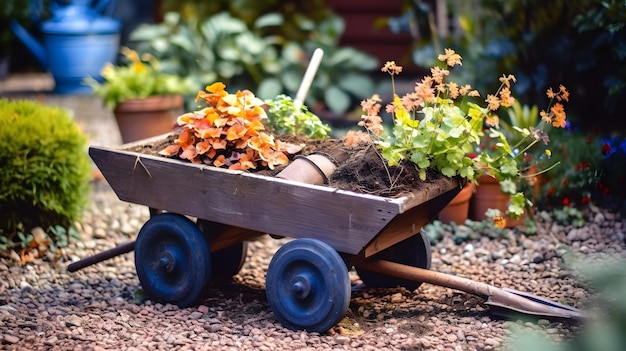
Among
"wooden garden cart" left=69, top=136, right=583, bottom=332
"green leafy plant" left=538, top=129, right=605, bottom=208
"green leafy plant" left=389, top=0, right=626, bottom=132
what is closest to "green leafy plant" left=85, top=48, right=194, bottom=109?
"green leafy plant" left=389, top=0, right=626, bottom=132

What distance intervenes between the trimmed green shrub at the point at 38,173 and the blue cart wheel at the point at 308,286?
1.61 meters

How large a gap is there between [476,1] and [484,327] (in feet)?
14.7

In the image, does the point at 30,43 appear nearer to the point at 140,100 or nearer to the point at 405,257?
the point at 140,100

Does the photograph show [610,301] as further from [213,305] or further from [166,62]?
[166,62]

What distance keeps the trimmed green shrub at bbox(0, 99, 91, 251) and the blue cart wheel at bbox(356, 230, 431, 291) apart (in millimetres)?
1701

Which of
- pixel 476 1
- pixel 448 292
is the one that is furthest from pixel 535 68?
pixel 448 292

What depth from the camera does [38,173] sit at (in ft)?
12.9

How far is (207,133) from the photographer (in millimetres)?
3203

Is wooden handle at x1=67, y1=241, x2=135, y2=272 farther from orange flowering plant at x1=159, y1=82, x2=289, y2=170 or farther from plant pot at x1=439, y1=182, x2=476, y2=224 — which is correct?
plant pot at x1=439, y1=182, x2=476, y2=224

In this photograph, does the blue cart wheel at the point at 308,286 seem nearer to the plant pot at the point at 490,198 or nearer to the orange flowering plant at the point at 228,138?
the orange flowering plant at the point at 228,138

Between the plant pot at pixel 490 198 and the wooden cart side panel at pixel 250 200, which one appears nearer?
the wooden cart side panel at pixel 250 200

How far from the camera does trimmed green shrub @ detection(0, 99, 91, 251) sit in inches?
152

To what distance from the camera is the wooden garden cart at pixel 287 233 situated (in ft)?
9.25

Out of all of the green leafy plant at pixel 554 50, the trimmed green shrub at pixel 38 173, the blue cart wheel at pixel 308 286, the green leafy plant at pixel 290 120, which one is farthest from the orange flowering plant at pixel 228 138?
the green leafy plant at pixel 554 50
